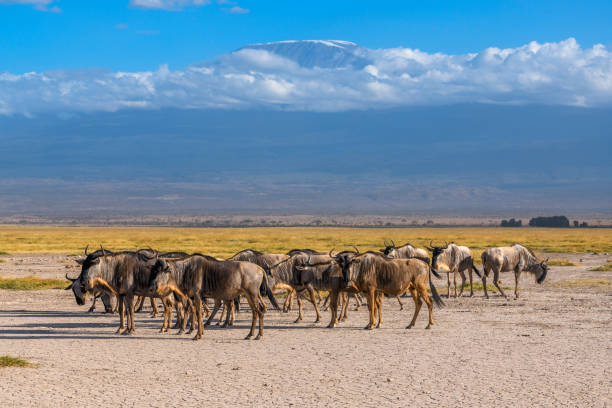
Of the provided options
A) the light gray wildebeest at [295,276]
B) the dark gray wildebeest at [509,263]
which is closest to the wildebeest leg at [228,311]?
the light gray wildebeest at [295,276]

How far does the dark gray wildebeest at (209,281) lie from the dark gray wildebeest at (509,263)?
9.47 meters

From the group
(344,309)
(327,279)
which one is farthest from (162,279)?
(344,309)

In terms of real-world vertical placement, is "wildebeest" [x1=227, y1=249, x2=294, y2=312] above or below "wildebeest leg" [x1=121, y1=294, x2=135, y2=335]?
above

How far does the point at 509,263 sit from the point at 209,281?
1141 cm

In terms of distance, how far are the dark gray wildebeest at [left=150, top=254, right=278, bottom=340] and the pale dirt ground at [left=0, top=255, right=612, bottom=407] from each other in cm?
74

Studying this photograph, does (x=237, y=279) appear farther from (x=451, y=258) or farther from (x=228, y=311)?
(x=451, y=258)

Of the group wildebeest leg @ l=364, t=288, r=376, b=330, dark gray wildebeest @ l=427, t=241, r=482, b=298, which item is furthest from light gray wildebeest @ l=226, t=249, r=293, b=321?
dark gray wildebeest @ l=427, t=241, r=482, b=298

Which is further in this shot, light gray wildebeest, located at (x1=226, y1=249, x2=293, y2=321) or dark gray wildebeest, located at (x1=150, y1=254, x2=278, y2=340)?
light gray wildebeest, located at (x1=226, y1=249, x2=293, y2=321)

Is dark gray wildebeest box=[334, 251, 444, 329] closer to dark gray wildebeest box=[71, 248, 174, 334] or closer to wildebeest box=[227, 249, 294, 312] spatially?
wildebeest box=[227, 249, 294, 312]

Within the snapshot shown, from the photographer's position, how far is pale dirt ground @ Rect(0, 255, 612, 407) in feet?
36.0

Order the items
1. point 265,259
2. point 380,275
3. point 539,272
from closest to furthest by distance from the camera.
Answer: point 380,275, point 265,259, point 539,272

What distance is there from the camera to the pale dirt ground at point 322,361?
36.0ft

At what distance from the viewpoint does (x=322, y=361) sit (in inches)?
534

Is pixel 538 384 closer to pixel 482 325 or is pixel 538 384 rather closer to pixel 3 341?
pixel 482 325
